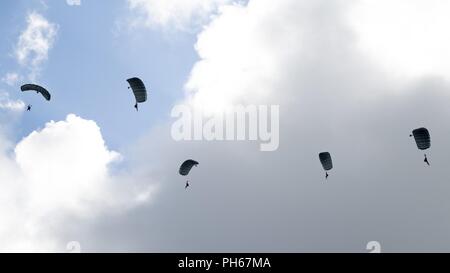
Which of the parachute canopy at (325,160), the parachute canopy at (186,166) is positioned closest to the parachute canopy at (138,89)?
the parachute canopy at (186,166)

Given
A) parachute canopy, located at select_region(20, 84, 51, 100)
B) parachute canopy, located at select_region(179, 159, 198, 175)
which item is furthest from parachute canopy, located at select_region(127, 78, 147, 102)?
parachute canopy, located at select_region(20, 84, 51, 100)

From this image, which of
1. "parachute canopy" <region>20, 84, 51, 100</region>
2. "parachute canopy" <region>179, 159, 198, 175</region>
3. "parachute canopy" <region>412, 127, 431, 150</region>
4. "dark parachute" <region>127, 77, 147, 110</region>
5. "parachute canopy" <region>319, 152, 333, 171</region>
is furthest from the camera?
"parachute canopy" <region>20, 84, 51, 100</region>

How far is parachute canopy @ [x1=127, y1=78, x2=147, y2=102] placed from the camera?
261 ft

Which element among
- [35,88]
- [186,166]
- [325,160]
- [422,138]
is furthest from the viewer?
[35,88]

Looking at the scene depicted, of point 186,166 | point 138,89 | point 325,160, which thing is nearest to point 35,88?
point 138,89

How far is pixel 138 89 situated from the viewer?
263 feet

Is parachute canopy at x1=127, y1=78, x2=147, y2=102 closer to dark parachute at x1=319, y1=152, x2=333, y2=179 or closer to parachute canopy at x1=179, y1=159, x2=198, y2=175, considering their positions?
parachute canopy at x1=179, y1=159, x2=198, y2=175

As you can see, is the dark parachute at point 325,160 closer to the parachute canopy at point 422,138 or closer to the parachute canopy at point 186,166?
the parachute canopy at point 422,138

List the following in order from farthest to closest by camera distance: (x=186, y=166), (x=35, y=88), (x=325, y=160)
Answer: (x=35, y=88)
(x=325, y=160)
(x=186, y=166)

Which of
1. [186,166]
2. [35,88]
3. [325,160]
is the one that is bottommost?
[186,166]

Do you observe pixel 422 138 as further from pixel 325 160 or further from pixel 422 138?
pixel 325 160
